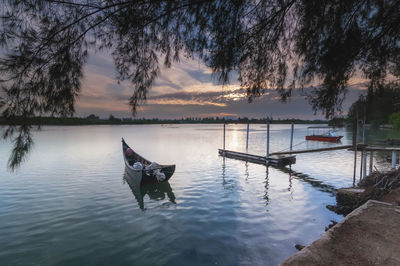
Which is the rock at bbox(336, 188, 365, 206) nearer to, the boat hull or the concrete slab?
the concrete slab

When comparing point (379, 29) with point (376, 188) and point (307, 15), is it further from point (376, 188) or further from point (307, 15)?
point (376, 188)

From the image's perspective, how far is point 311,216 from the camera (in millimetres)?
7734

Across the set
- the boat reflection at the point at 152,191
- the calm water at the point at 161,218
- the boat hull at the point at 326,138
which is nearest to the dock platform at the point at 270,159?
the calm water at the point at 161,218

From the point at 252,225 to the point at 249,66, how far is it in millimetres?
5859

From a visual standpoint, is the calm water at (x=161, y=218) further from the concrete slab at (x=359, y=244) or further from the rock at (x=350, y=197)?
the concrete slab at (x=359, y=244)

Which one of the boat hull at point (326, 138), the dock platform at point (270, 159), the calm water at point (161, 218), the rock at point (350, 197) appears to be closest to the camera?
the calm water at point (161, 218)

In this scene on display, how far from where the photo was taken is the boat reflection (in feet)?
32.6

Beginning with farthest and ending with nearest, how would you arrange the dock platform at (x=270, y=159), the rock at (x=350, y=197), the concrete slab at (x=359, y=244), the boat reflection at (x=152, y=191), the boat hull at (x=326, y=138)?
the boat hull at (x=326, y=138) < the dock platform at (x=270, y=159) < the boat reflection at (x=152, y=191) < the rock at (x=350, y=197) < the concrete slab at (x=359, y=244)

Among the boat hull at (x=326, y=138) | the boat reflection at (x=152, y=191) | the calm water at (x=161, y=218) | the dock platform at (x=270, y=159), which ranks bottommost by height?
the boat reflection at (x=152, y=191)

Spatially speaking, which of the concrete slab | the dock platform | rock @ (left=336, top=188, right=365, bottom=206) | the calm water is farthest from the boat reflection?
the dock platform

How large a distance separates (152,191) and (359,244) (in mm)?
9727

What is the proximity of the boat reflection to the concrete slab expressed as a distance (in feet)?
23.8

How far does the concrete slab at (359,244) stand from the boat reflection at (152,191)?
726 centimetres

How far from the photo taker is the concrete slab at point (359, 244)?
2438mm
